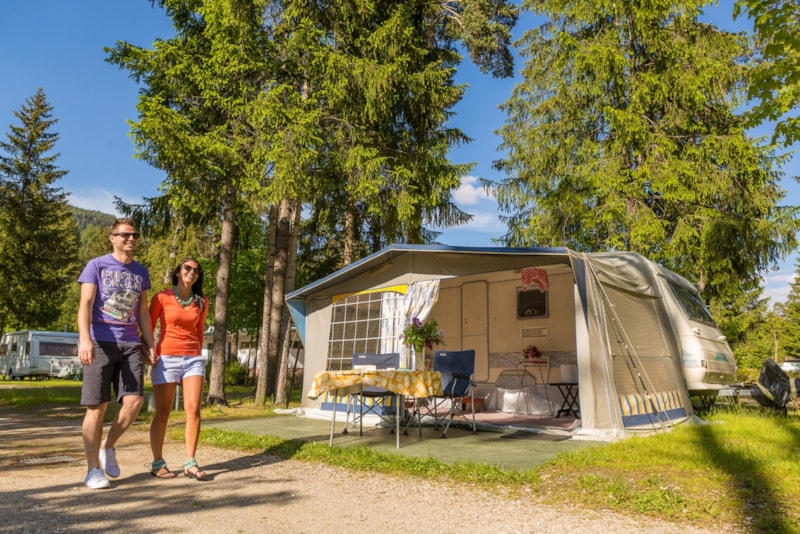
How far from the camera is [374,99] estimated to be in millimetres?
9992

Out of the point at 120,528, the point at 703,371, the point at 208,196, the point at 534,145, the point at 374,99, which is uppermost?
the point at 534,145

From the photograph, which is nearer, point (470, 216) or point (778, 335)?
point (470, 216)


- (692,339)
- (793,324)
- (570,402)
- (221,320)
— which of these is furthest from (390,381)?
(793,324)

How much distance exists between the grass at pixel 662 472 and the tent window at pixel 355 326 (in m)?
2.48

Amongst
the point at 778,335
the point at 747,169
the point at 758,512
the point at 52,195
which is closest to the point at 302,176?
the point at 758,512

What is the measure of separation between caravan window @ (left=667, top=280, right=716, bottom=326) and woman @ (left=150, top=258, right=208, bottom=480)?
6.44 meters

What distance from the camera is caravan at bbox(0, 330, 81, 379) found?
2267cm

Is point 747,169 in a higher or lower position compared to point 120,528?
higher

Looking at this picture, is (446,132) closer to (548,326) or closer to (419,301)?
(548,326)

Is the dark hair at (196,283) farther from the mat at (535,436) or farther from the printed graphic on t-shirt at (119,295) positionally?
the mat at (535,436)

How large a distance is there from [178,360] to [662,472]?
354 cm

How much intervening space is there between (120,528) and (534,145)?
41.6 ft

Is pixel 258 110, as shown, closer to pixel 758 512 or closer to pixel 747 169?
pixel 758 512

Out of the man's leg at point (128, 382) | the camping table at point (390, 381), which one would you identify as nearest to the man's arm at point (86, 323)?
the man's leg at point (128, 382)
